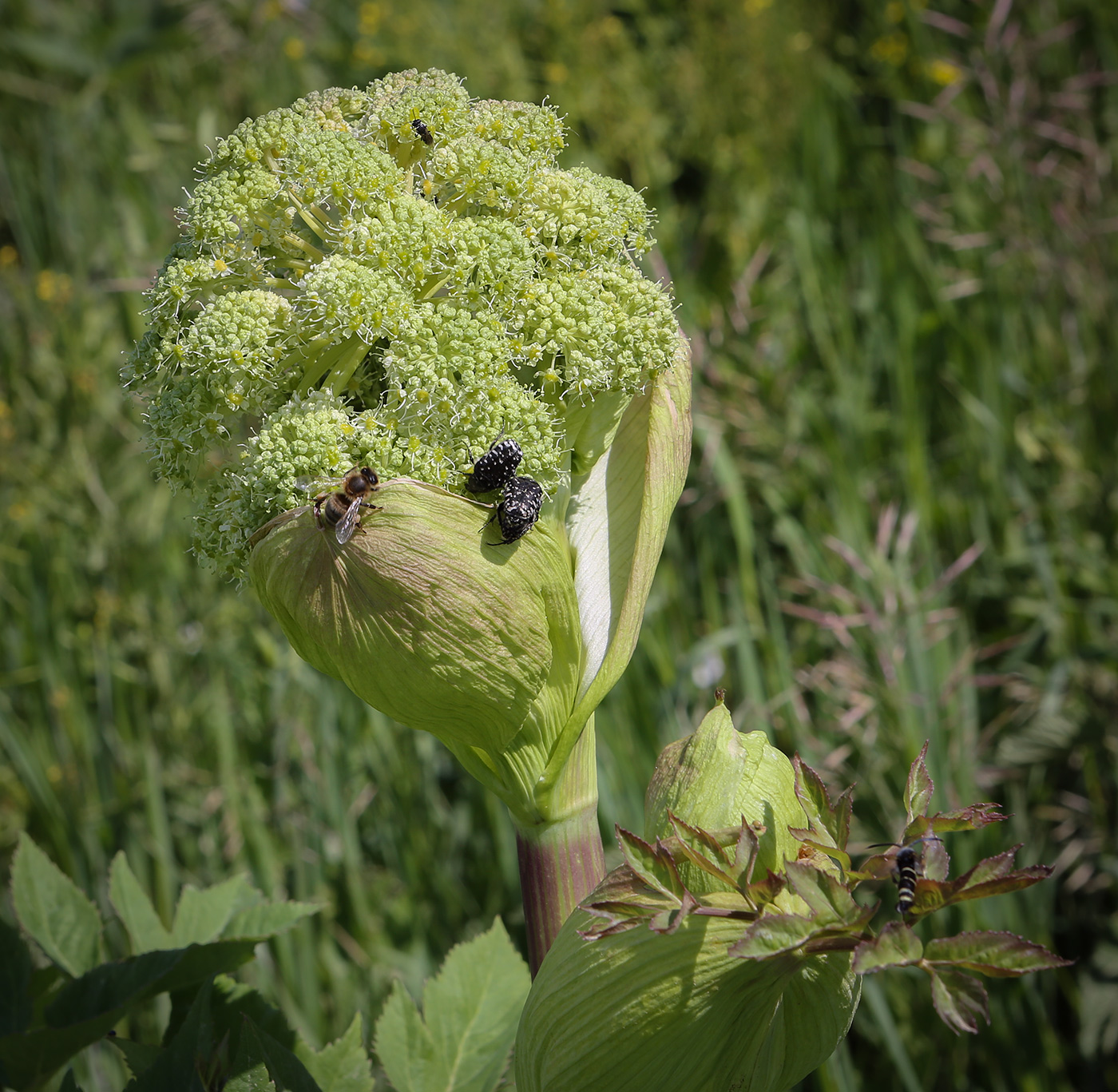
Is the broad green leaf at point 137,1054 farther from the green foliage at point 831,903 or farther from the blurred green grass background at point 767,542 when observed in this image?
the blurred green grass background at point 767,542

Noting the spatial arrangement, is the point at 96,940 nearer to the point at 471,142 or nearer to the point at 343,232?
the point at 343,232

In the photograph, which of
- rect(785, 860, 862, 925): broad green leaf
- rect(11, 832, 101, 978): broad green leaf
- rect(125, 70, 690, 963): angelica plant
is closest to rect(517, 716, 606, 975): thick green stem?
rect(125, 70, 690, 963): angelica plant

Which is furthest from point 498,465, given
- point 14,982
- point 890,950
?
point 14,982

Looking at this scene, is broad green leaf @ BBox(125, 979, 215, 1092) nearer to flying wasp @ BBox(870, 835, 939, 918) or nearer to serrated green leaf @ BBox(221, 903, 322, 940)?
serrated green leaf @ BBox(221, 903, 322, 940)

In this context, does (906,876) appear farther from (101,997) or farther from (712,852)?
(101,997)

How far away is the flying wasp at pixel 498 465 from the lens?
0.76 metres

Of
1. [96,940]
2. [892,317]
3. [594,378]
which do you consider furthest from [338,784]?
[892,317]

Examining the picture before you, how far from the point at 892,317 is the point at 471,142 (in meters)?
2.31

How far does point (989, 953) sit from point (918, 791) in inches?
4.4

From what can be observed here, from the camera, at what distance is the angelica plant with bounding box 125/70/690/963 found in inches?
29.7

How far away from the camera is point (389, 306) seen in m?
0.78

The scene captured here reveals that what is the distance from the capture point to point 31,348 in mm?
2650

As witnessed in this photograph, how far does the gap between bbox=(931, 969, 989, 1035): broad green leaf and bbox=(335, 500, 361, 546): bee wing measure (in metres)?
0.46

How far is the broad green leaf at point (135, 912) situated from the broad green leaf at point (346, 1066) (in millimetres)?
246
